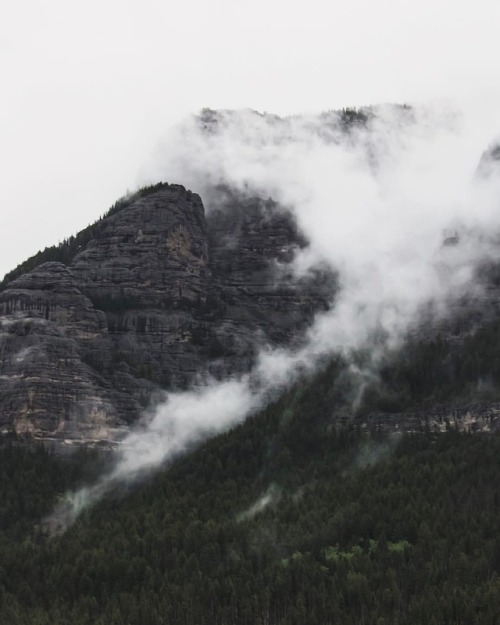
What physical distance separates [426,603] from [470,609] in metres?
6.79

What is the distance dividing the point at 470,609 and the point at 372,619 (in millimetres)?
14086

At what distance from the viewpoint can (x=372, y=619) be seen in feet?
652

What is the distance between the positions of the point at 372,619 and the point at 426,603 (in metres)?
8.11

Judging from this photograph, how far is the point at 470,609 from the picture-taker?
195625mm

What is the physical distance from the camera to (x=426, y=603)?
199 meters
